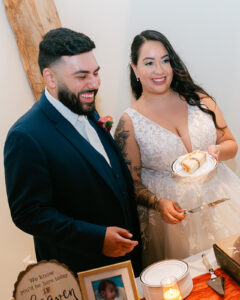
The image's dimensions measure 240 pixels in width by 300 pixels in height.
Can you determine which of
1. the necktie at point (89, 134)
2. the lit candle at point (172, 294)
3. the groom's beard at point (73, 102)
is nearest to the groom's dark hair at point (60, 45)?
the groom's beard at point (73, 102)

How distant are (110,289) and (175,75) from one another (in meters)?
1.43

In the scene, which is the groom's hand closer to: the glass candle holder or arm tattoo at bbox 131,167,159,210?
the glass candle holder

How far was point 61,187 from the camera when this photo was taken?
1.38 meters

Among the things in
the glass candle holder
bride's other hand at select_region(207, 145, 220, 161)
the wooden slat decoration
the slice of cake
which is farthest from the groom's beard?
the wooden slat decoration

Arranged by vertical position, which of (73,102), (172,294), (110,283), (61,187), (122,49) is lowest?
(172,294)

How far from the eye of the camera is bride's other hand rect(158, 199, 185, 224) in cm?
171

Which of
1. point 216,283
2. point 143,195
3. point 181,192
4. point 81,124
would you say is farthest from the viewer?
point 181,192

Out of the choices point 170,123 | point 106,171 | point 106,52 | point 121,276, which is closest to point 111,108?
point 106,52

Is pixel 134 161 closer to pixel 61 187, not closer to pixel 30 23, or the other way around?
pixel 61 187

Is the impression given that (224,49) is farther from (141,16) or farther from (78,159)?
(78,159)

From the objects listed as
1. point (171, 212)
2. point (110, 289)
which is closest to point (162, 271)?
point (110, 289)

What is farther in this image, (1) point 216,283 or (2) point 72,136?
(2) point 72,136

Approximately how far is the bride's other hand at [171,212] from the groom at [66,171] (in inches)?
11.5

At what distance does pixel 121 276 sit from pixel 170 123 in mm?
1235
